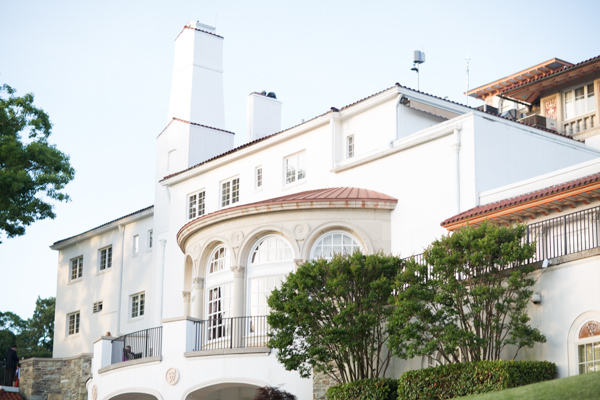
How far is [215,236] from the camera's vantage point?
3462 cm

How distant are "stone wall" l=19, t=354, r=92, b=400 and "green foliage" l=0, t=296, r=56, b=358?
814 inches

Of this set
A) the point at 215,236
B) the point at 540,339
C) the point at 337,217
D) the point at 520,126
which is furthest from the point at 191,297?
the point at 540,339

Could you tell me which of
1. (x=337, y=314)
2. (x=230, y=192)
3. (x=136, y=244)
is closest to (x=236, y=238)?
(x=230, y=192)

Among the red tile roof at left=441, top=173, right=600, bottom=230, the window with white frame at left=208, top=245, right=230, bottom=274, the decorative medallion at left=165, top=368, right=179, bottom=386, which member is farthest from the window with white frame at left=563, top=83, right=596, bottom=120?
the decorative medallion at left=165, top=368, right=179, bottom=386

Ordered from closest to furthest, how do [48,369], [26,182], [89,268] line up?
[26,182], [48,369], [89,268]

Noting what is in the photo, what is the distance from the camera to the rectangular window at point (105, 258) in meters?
48.8

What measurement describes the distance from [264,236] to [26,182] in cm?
1041

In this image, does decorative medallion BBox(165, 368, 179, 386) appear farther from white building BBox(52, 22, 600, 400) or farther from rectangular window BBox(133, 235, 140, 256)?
rectangular window BBox(133, 235, 140, 256)

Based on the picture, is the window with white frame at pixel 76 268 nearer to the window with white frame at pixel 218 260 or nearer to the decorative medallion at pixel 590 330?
the window with white frame at pixel 218 260

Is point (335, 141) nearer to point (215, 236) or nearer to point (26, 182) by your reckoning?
point (215, 236)

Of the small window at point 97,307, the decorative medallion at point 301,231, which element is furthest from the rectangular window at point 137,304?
the decorative medallion at point 301,231

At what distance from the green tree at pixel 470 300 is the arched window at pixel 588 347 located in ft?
2.98

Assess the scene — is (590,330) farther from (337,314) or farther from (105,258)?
(105,258)

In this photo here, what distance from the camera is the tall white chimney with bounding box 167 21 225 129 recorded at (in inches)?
1757
